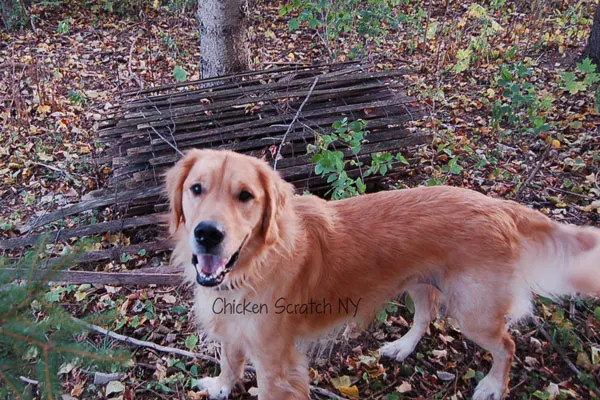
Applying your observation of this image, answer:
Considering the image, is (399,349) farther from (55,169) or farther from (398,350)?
(55,169)

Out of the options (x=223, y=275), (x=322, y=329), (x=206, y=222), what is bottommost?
(x=322, y=329)

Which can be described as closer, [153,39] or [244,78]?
[244,78]

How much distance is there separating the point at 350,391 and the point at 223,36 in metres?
3.90

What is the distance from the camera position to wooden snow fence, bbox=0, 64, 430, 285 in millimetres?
3941

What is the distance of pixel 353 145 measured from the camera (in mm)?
3688

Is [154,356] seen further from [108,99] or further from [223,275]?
[108,99]

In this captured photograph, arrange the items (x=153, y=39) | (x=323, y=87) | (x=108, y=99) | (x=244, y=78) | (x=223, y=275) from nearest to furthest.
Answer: (x=223, y=275) < (x=323, y=87) < (x=244, y=78) < (x=108, y=99) < (x=153, y=39)

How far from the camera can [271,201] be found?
7.69ft

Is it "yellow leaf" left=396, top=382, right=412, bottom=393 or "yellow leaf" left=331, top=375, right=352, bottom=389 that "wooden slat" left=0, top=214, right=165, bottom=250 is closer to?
"yellow leaf" left=331, top=375, right=352, bottom=389

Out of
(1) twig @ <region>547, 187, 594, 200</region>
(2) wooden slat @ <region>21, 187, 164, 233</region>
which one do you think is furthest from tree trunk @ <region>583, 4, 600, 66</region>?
(2) wooden slat @ <region>21, 187, 164, 233</region>

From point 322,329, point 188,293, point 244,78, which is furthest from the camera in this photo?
point 244,78

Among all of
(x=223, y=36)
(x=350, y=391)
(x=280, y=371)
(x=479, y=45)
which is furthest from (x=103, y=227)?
(x=479, y=45)

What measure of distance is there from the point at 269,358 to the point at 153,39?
6.82 m

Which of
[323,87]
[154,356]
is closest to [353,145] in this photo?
[323,87]
